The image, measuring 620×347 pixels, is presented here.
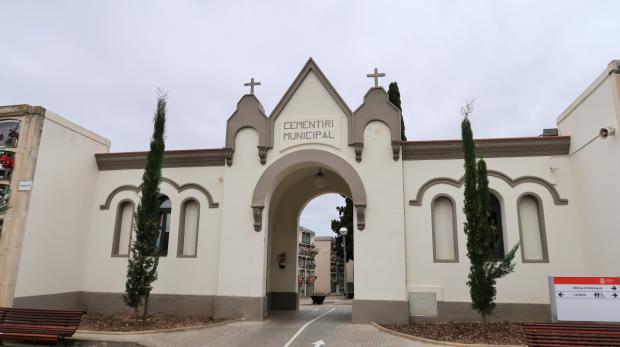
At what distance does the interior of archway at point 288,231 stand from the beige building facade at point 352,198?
176cm

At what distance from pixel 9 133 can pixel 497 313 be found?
1599 centimetres

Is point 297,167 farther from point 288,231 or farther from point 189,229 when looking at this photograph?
point 189,229

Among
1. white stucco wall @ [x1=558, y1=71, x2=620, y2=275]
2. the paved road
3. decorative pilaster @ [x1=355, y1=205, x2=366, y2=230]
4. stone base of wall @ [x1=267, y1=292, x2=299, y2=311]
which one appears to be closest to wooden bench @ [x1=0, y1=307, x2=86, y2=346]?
the paved road

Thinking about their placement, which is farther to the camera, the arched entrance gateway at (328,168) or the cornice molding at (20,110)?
the cornice molding at (20,110)

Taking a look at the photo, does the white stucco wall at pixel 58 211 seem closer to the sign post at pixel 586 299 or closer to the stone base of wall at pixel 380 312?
the stone base of wall at pixel 380 312

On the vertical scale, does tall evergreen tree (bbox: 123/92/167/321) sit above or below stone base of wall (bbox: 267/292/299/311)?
above

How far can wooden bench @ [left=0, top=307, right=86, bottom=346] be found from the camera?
32.3ft

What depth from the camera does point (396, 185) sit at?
13391mm

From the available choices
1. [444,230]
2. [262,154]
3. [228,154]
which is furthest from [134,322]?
[444,230]

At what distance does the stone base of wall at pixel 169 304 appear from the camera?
1332 cm

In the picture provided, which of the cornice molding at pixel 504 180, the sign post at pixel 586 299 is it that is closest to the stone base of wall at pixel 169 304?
the cornice molding at pixel 504 180

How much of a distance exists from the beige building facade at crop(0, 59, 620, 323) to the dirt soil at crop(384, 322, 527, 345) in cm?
56

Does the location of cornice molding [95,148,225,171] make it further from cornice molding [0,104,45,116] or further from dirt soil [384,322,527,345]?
dirt soil [384,322,527,345]

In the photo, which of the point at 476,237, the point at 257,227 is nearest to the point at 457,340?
the point at 476,237
